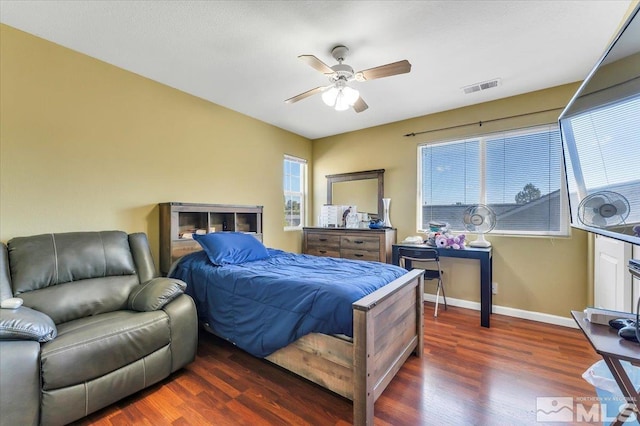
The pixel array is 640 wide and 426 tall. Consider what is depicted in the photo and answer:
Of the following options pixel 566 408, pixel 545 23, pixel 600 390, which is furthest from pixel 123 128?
pixel 566 408

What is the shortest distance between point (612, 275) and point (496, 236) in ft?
3.90

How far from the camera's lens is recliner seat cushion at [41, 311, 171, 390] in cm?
141

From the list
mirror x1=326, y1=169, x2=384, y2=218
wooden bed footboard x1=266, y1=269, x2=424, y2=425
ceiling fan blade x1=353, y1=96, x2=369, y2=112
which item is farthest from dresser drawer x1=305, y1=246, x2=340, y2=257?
ceiling fan blade x1=353, y1=96, x2=369, y2=112

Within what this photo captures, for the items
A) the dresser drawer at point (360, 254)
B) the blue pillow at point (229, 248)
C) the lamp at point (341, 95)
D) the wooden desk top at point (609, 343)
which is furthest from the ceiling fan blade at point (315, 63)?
the dresser drawer at point (360, 254)

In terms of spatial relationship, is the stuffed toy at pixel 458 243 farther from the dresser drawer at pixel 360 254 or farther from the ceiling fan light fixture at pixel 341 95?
the ceiling fan light fixture at pixel 341 95

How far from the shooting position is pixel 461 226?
351 cm

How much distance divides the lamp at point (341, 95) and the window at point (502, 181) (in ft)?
6.34

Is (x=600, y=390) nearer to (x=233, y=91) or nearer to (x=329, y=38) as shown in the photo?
(x=329, y=38)

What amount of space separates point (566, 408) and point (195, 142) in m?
3.91

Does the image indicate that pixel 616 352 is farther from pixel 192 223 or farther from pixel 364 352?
pixel 192 223

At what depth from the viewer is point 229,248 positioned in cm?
261

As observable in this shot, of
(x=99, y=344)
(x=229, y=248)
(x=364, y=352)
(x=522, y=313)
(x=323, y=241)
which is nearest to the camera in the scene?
(x=364, y=352)

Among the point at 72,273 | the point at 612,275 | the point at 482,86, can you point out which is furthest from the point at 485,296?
the point at 72,273

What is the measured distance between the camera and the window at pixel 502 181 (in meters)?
2.98
